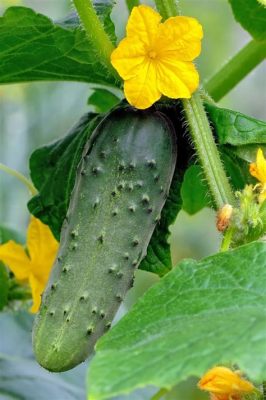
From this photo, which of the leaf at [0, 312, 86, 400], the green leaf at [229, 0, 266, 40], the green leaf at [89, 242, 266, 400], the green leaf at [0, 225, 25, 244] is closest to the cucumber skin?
the green leaf at [89, 242, 266, 400]

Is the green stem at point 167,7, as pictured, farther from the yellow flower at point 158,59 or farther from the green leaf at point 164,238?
the green leaf at point 164,238

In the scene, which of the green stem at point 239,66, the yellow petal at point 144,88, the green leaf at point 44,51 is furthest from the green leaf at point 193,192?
the yellow petal at point 144,88

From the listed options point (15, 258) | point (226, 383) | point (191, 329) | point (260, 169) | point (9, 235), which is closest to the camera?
point (191, 329)

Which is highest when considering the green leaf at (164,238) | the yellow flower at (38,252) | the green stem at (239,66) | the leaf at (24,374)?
the green stem at (239,66)

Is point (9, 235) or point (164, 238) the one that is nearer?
point (164, 238)

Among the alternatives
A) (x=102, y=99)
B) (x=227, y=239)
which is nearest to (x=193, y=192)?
(x=102, y=99)

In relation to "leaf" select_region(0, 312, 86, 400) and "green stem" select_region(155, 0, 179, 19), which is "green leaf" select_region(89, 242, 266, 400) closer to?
"green stem" select_region(155, 0, 179, 19)

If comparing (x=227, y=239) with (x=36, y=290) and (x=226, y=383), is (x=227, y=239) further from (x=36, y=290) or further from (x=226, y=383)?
(x=36, y=290)
